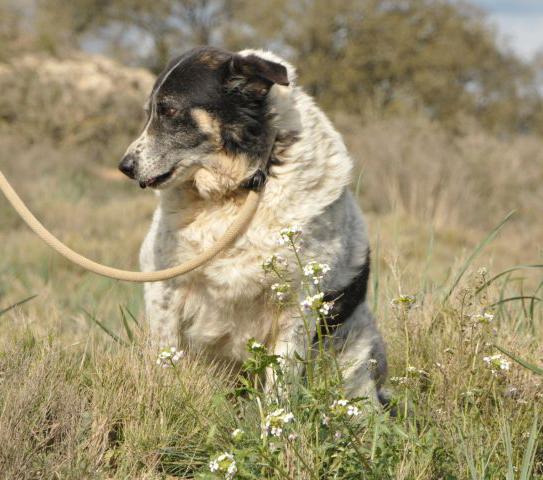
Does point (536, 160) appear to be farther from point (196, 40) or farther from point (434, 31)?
point (196, 40)

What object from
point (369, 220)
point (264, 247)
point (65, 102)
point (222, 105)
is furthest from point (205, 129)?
point (65, 102)

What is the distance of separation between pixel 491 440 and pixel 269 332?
3.56ft

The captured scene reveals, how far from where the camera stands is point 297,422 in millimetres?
2469

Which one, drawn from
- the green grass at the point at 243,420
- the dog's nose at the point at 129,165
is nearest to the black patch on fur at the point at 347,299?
the green grass at the point at 243,420

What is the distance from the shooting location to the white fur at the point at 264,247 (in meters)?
3.43

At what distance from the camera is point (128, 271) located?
3.21 meters

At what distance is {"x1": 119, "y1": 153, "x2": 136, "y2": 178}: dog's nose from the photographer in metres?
3.59

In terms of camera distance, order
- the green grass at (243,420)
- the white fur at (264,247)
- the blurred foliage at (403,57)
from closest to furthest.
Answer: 1. the green grass at (243,420)
2. the white fur at (264,247)
3. the blurred foliage at (403,57)

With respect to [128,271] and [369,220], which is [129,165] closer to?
[128,271]

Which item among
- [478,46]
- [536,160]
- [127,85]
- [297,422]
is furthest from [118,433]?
[478,46]

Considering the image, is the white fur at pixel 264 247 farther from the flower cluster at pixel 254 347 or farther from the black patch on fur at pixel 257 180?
the flower cluster at pixel 254 347

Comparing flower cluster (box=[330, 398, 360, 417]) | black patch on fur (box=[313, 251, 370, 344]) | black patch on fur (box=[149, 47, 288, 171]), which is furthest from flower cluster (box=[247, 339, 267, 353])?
black patch on fur (box=[149, 47, 288, 171])

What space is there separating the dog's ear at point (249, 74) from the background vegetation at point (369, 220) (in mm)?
1016

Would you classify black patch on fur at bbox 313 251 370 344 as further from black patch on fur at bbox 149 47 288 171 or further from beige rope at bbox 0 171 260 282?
black patch on fur at bbox 149 47 288 171
